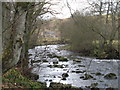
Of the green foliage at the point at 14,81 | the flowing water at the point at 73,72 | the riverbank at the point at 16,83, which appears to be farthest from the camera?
the flowing water at the point at 73,72

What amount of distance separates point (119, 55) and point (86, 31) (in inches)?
339

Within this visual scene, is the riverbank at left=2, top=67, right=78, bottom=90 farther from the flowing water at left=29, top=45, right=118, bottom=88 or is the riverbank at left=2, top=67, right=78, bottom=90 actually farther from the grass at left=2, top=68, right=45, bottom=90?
the flowing water at left=29, top=45, right=118, bottom=88

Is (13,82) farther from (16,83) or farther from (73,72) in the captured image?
(73,72)

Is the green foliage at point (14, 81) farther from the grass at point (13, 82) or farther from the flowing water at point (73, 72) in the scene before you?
the flowing water at point (73, 72)

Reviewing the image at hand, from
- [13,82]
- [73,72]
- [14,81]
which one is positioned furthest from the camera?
[73,72]

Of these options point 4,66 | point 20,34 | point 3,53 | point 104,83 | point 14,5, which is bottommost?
point 104,83

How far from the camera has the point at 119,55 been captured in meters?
30.1

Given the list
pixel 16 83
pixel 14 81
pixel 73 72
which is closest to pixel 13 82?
pixel 16 83

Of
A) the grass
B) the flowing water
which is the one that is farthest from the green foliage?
the flowing water

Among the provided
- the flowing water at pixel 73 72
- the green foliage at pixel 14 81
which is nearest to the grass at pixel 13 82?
the green foliage at pixel 14 81

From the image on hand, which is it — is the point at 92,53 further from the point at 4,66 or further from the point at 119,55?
the point at 4,66

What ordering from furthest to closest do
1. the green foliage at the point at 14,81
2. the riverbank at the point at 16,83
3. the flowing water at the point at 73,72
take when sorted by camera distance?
the flowing water at the point at 73,72
the green foliage at the point at 14,81
the riverbank at the point at 16,83

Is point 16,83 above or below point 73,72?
above

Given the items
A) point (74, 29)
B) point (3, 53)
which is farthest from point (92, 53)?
point (3, 53)
